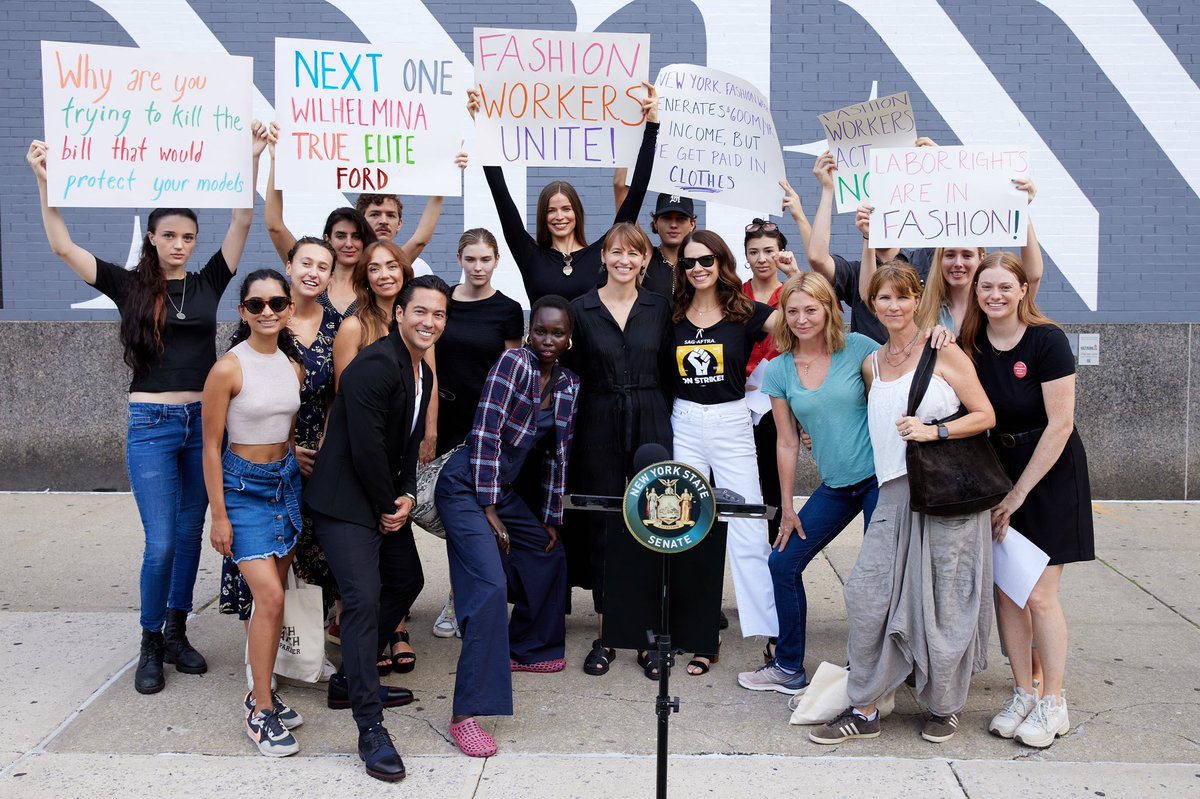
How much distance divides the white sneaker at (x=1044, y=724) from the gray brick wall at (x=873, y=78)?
490cm

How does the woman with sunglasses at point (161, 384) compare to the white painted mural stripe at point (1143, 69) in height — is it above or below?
below

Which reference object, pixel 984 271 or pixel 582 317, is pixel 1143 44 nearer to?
pixel 984 271

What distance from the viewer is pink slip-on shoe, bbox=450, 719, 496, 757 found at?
13.1 ft

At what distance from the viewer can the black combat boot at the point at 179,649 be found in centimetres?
478

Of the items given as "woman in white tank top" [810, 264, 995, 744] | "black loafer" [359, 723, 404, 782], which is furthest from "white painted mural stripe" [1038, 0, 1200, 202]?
"black loafer" [359, 723, 404, 782]

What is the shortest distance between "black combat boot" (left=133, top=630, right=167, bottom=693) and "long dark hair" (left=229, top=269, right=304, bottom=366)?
1.38m

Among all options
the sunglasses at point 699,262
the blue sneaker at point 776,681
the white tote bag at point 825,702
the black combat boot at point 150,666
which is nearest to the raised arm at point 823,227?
the sunglasses at point 699,262

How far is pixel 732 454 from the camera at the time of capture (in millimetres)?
4883

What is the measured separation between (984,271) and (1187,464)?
5.23 m

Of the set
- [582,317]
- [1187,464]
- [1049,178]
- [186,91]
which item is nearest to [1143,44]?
[1049,178]

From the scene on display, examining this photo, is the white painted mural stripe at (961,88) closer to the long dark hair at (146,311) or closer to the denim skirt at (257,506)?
the long dark hair at (146,311)

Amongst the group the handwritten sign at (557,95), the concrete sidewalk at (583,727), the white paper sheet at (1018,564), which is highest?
the handwritten sign at (557,95)

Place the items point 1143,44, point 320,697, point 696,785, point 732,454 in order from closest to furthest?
point 696,785 < point 320,697 < point 732,454 < point 1143,44

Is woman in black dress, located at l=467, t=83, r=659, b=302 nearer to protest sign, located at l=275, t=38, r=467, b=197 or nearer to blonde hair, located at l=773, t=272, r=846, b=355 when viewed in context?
protest sign, located at l=275, t=38, r=467, b=197
